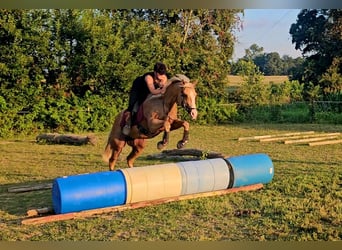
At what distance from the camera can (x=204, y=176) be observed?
3.77 m

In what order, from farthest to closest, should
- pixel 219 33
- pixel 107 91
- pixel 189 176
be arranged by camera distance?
pixel 219 33, pixel 107 91, pixel 189 176

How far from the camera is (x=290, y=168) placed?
501 centimetres

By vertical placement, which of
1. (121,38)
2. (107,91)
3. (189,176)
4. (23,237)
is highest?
(121,38)

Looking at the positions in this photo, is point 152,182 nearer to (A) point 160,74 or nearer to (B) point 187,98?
(B) point 187,98

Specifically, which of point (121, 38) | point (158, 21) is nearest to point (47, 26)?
point (121, 38)

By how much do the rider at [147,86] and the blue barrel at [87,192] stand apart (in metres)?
0.58

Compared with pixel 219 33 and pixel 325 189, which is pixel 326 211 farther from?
pixel 219 33

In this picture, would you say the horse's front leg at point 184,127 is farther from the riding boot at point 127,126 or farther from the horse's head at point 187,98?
the riding boot at point 127,126

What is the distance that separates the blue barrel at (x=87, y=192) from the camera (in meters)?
3.28

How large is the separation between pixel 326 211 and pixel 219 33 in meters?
4.23

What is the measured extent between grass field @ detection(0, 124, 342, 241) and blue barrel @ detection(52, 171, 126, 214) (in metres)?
0.10

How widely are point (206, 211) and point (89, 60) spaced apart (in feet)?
9.91

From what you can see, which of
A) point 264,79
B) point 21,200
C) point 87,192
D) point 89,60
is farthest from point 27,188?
point 264,79

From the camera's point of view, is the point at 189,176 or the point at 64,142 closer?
the point at 189,176
